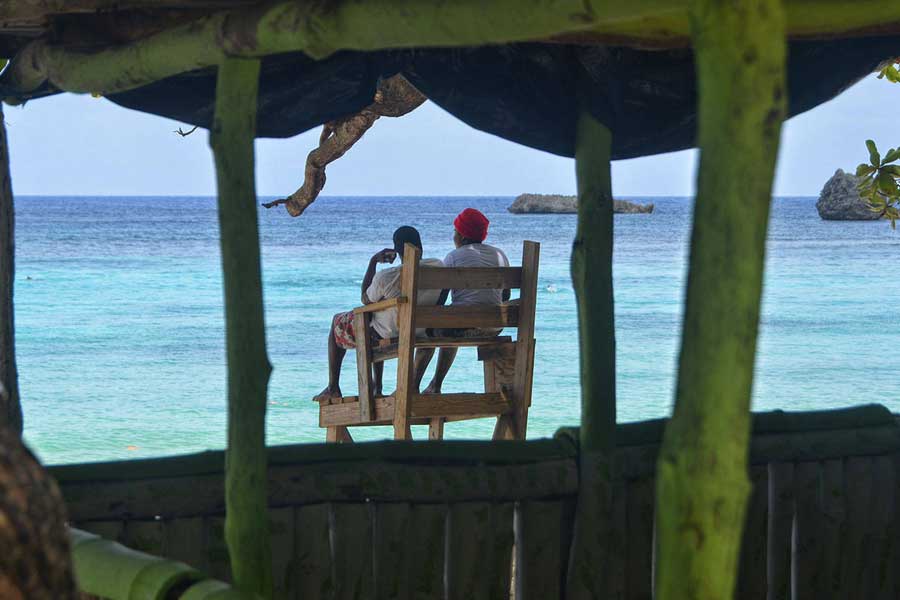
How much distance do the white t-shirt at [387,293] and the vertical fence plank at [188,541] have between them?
9.47 ft

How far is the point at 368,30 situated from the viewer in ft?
7.73

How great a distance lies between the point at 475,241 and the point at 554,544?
3.25 m

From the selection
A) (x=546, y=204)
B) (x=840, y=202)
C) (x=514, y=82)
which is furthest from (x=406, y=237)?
(x=546, y=204)

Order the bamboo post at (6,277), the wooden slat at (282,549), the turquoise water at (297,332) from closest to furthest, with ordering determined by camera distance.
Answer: the wooden slat at (282,549), the bamboo post at (6,277), the turquoise water at (297,332)

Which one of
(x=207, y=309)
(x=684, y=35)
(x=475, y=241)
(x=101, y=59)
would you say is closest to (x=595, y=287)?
(x=684, y=35)

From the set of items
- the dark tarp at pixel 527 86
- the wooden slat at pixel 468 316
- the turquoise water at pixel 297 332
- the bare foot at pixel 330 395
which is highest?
the dark tarp at pixel 527 86

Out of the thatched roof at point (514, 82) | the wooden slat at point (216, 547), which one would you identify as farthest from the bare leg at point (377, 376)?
the wooden slat at point (216, 547)

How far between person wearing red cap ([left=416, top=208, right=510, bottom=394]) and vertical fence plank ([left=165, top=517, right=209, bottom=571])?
305 cm

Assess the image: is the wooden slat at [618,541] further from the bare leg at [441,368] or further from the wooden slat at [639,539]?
the bare leg at [441,368]

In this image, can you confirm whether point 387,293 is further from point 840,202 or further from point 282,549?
point 840,202

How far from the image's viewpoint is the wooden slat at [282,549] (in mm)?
3035

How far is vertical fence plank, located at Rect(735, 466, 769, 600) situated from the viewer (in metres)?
3.43

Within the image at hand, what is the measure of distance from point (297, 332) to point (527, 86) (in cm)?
1727

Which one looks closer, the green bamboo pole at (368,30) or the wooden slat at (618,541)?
the green bamboo pole at (368,30)
